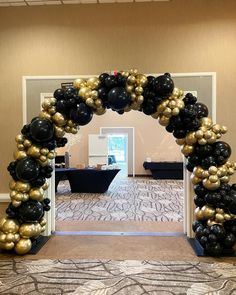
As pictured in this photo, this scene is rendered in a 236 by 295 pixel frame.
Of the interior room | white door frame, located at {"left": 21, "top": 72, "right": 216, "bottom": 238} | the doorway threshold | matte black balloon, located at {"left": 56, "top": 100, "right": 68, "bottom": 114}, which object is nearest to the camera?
the interior room

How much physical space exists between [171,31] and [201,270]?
11.1 ft

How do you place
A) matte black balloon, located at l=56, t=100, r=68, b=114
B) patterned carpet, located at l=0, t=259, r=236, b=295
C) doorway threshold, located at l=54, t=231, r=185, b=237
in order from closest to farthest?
patterned carpet, located at l=0, t=259, r=236, b=295 → matte black balloon, located at l=56, t=100, r=68, b=114 → doorway threshold, located at l=54, t=231, r=185, b=237

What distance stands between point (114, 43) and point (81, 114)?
164 centimetres

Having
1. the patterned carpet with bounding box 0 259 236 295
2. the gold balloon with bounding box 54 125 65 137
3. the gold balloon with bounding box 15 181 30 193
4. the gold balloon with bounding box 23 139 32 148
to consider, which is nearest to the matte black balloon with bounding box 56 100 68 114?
the gold balloon with bounding box 54 125 65 137

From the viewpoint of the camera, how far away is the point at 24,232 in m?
3.45

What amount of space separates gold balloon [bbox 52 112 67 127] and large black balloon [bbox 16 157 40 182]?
556 mm

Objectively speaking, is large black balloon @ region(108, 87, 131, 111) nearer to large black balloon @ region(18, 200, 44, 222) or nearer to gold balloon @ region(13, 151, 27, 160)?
gold balloon @ region(13, 151, 27, 160)

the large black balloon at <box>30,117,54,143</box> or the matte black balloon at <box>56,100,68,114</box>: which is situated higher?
the matte black balloon at <box>56,100,68,114</box>

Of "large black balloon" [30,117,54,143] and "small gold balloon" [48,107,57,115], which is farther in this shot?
"small gold balloon" [48,107,57,115]

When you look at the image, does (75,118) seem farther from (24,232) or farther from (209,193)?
(209,193)

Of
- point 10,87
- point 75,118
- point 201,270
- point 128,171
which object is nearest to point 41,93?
point 10,87

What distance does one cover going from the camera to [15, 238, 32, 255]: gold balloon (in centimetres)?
Answer: 338

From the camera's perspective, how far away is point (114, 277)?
111 inches

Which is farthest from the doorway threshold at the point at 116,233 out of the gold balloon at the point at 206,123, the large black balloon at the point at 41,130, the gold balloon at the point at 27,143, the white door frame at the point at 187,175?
the gold balloon at the point at 206,123
